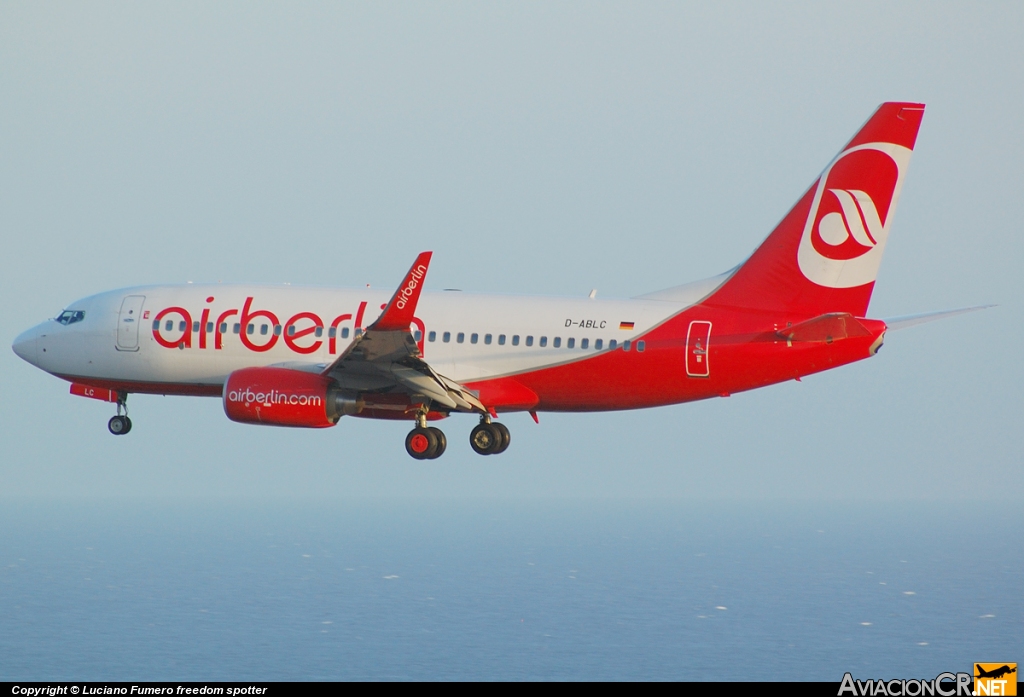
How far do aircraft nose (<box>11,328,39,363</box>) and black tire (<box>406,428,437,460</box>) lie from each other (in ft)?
48.1

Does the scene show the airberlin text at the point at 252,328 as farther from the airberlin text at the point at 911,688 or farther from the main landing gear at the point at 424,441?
the airberlin text at the point at 911,688

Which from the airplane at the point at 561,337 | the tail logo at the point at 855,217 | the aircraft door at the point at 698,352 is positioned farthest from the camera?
the tail logo at the point at 855,217

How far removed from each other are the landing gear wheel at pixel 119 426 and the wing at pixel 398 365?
32.6 feet

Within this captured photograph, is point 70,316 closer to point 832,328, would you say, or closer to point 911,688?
point 832,328

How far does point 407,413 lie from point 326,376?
12.0 ft

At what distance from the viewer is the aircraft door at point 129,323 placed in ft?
138

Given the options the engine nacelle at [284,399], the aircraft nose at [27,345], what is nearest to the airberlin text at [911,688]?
the engine nacelle at [284,399]

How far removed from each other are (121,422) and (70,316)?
157 inches

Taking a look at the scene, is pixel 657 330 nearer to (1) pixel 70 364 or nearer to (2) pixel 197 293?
(2) pixel 197 293

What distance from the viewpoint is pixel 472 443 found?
1625 inches

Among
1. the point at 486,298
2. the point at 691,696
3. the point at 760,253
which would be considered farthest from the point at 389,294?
the point at 691,696

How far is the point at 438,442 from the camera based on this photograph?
39.4 meters

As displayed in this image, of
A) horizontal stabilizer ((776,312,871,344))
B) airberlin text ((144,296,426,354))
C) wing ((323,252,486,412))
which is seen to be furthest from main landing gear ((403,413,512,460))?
horizontal stabilizer ((776,312,871,344))

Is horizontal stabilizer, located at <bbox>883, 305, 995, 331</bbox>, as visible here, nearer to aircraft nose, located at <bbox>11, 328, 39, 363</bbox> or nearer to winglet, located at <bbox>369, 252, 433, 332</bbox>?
winglet, located at <bbox>369, 252, 433, 332</bbox>
